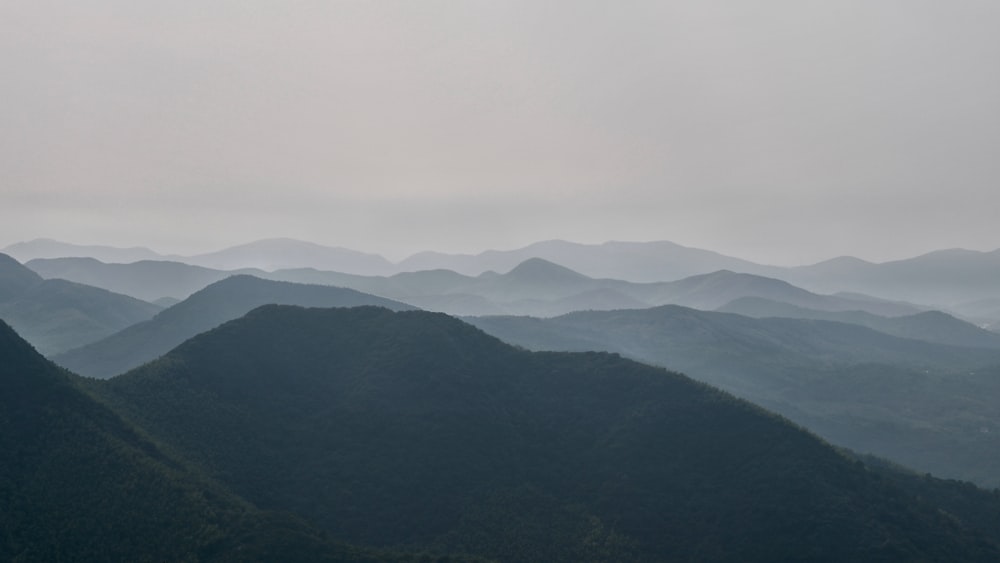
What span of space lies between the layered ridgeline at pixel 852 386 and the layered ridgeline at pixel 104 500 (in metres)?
94.9

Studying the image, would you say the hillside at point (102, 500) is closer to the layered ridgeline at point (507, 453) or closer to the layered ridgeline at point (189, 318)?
the layered ridgeline at point (507, 453)

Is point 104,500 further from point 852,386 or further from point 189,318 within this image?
point 852,386

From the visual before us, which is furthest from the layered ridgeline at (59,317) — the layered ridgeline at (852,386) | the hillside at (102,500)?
the hillside at (102,500)

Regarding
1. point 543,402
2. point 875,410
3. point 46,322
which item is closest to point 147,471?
point 543,402

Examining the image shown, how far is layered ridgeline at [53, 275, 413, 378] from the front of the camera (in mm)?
137000

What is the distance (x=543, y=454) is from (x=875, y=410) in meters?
94.1

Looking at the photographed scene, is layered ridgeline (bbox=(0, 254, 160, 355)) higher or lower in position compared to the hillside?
higher

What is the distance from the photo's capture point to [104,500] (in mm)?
46031

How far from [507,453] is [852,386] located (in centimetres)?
11160

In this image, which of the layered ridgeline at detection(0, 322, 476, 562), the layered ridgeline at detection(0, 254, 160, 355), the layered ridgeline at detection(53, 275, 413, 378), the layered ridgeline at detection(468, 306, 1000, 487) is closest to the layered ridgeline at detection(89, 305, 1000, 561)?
the layered ridgeline at detection(0, 322, 476, 562)

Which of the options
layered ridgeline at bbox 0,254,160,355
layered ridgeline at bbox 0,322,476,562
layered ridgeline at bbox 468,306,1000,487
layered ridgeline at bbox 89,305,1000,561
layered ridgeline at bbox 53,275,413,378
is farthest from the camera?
layered ridgeline at bbox 0,254,160,355

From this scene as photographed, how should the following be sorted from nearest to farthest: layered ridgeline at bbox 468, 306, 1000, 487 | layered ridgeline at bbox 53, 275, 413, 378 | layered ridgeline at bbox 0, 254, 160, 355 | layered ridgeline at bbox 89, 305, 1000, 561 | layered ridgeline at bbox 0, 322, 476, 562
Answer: layered ridgeline at bbox 0, 322, 476, 562, layered ridgeline at bbox 89, 305, 1000, 561, layered ridgeline at bbox 468, 306, 1000, 487, layered ridgeline at bbox 53, 275, 413, 378, layered ridgeline at bbox 0, 254, 160, 355

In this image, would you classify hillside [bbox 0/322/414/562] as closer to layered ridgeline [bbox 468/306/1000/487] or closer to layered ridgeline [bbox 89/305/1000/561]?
layered ridgeline [bbox 89/305/1000/561]

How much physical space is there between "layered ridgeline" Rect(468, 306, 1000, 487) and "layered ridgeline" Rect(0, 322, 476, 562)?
Answer: 9493 centimetres
